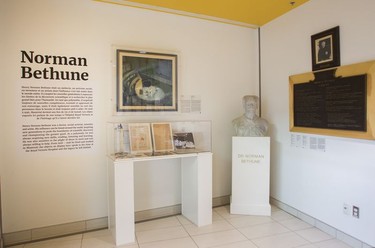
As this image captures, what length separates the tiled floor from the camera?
8.29 feet

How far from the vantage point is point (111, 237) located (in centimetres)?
270

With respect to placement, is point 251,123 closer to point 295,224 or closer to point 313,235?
point 295,224

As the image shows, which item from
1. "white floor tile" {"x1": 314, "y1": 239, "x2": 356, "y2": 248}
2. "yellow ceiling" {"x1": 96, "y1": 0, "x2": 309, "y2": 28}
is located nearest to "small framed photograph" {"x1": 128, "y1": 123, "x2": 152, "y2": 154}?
"yellow ceiling" {"x1": 96, "y1": 0, "x2": 309, "y2": 28}

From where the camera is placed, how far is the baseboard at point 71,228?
2.58 meters

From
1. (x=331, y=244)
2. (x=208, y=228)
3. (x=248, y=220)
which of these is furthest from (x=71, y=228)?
(x=331, y=244)

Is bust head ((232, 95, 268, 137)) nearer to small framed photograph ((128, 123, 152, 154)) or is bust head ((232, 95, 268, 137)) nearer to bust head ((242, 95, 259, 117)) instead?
bust head ((242, 95, 259, 117))

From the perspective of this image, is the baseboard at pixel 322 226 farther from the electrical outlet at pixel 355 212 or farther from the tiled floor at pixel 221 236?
the electrical outlet at pixel 355 212

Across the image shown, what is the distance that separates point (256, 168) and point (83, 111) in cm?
233

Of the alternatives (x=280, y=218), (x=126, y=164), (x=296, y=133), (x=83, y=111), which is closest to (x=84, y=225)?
(x=126, y=164)

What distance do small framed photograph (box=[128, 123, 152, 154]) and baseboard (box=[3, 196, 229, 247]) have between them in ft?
2.92

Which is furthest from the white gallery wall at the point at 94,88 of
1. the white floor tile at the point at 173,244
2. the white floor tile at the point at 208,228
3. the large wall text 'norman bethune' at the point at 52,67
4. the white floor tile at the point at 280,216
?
the white floor tile at the point at 280,216

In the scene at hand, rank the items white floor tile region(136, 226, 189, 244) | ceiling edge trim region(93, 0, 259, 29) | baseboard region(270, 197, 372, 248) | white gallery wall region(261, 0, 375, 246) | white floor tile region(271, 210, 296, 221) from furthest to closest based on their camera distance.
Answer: white floor tile region(271, 210, 296, 221)
ceiling edge trim region(93, 0, 259, 29)
white floor tile region(136, 226, 189, 244)
baseboard region(270, 197, 372, 248)
white gallery wall region(261, 0, 375, 246)

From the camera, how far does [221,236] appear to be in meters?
2.69

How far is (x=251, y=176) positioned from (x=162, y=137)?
1.33 meters
